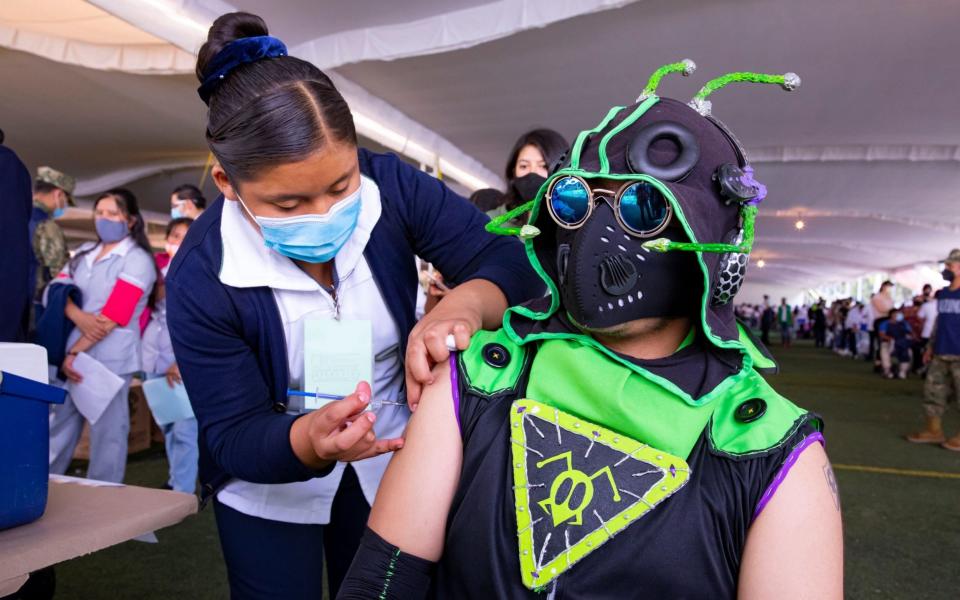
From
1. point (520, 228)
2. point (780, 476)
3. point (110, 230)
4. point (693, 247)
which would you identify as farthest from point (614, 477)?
point (110, 230)

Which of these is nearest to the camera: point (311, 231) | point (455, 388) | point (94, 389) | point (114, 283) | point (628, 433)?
point (628, 433)

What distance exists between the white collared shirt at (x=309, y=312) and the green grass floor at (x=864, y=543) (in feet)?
4.77

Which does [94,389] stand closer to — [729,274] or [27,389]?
[27,389]

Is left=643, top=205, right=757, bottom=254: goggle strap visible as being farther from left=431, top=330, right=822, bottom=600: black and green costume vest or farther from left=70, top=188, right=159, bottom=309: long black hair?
left=70, top=188, right=159, bottom=309: long black hair

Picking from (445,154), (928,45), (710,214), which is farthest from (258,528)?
(445,154)

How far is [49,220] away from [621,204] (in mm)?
3605

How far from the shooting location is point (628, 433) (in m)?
0.97

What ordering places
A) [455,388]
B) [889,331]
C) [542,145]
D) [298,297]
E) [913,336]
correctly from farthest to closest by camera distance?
[913,336] < [889,331] < [542,145] < [298,297] < [455,388]

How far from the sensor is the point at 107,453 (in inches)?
129

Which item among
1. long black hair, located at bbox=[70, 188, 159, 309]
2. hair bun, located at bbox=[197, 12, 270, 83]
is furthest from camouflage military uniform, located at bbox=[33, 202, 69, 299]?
hair bun, located at bbox=[197, 12, 270, 83]

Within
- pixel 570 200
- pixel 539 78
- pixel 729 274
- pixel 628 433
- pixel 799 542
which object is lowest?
pixel 799 542

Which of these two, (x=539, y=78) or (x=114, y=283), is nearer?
(x=114, y=283)

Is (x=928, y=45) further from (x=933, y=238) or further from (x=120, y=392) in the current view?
(x=933, y=238)

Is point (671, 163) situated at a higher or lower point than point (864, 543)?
higher
